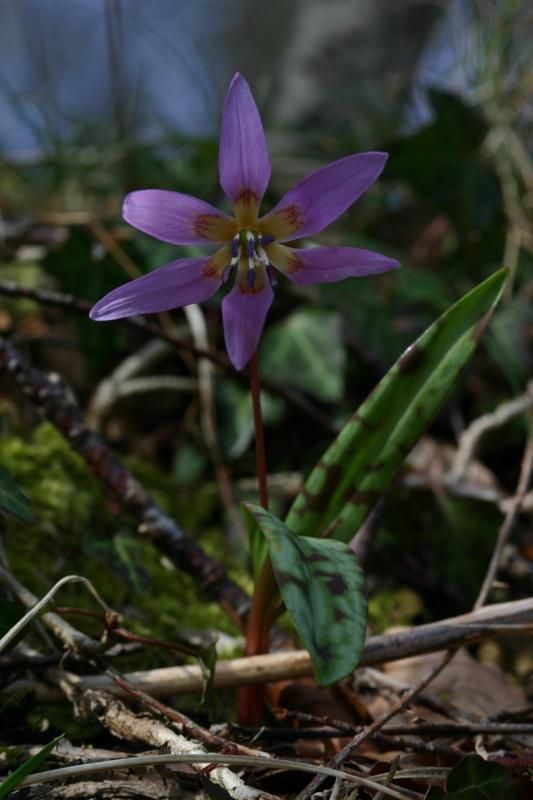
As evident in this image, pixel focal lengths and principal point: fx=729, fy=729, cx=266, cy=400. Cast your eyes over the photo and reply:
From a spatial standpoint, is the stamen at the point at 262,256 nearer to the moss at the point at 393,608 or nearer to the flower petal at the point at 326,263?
the flower petal at the point at 326,263

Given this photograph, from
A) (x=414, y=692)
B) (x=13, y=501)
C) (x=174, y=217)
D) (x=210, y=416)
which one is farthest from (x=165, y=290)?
(x=210, y=416)

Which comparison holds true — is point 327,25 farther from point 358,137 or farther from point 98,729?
point 98,729

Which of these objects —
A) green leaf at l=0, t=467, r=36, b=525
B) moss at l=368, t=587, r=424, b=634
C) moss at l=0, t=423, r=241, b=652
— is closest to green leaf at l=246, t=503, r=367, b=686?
green leaf at l=0, t=467, r=36, b=525

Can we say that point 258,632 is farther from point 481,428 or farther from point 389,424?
point 481,428

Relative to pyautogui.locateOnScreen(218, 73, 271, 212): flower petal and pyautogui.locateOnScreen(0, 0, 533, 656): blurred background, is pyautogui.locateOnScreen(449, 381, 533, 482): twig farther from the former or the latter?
pyautogui.locateOnScreen(218, 73, 271, 212): flower petal

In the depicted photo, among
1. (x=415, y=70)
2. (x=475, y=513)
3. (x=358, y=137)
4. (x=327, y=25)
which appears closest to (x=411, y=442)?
(x=475, y=513)
